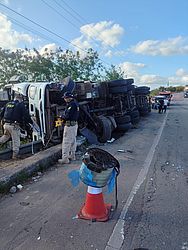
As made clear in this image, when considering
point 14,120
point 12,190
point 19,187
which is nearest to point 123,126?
point 14,120

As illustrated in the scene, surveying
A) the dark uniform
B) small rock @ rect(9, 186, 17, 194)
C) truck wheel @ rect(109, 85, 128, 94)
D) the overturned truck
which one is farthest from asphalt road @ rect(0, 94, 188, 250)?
truck wheel @ rect(109, 85, 128, 94)

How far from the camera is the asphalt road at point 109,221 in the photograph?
311 cm

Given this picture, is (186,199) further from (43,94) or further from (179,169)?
(43,94)

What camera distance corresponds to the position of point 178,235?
127 inches

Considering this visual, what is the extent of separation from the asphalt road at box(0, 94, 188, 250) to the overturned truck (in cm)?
203

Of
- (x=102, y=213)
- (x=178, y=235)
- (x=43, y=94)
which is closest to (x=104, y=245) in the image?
(x=102, y=213)

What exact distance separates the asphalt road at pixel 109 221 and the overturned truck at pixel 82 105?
6.66 ft

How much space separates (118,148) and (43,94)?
279 centimetres

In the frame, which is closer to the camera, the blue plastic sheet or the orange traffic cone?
the blue plastic sheet

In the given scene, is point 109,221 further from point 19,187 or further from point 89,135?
point 89,135

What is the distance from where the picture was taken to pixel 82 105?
919 centimetres

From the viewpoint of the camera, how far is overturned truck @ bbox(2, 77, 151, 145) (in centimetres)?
778

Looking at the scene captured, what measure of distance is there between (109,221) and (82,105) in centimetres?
595

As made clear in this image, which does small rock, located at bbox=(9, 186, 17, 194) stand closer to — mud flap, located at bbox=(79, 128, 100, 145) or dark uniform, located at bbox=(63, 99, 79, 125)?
dark uniform, located at bbox=(63, 99, 79, 125)
